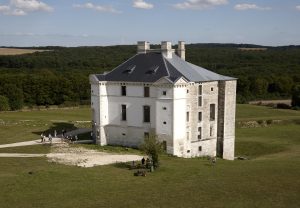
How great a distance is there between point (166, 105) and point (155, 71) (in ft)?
14.3

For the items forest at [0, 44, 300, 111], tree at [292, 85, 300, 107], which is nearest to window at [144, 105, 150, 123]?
forest at [0, 44, 300, 111]

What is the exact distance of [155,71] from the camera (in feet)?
149

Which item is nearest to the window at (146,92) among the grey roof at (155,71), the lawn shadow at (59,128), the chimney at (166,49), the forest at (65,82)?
the grey roof at (155,71)

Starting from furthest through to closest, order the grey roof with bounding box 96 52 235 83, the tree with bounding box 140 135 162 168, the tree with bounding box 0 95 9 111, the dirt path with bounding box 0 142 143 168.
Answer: the tree with bounding box 0 95 9 111
the grey roof with bounding box 96 52 235 83
the dirt path with bounding box 0 142 143 168
the tree with bounding box 140 135 162 168

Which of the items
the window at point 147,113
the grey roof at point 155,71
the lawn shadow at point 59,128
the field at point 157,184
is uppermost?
the grey roof at point 155,71

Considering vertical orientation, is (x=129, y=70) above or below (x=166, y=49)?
below

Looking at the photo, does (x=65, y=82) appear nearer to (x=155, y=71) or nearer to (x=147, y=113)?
(x=155, y=71)

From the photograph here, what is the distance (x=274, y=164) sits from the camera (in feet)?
129

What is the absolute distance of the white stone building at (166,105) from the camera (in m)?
43.1

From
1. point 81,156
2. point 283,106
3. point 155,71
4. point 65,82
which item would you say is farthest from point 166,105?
point 283,106

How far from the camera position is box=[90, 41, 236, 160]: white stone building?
43094 mm

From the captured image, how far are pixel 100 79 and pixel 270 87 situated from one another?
71.6 m

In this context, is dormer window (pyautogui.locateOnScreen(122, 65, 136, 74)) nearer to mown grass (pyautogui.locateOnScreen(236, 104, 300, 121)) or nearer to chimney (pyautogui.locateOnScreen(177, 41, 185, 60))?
chimney (pyautogui.locateOnScreen(177, 41, 185, 60))

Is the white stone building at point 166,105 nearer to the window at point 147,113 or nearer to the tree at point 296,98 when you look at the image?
the window at point 147,113
